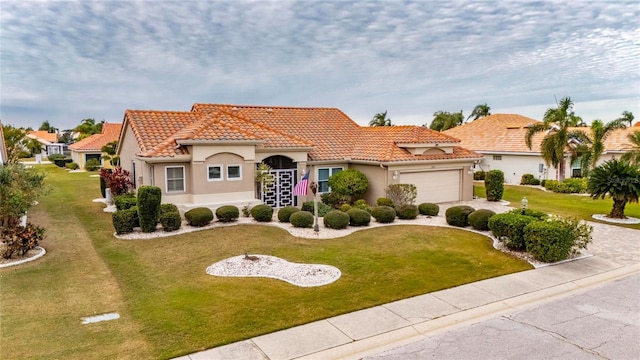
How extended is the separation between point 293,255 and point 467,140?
3234cm

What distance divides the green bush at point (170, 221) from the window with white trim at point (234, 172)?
3670 mm

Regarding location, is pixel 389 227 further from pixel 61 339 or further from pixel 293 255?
pixel 61 339

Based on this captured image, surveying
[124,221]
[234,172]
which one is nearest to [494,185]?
[234,172]

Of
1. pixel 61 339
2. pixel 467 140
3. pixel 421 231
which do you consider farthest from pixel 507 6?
pixel 467 140

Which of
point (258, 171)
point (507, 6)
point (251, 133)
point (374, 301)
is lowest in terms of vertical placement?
point (374, 301)

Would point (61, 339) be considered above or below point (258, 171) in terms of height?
below

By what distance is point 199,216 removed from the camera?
17453mm

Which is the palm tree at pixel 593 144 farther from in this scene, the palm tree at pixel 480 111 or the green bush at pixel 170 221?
the green bush at pixel 170 221

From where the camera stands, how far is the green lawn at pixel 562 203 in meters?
22.3

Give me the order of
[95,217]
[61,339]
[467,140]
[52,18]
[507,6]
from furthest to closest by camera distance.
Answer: [467,140], [95,217], [507,6], [52,18], [61,339]

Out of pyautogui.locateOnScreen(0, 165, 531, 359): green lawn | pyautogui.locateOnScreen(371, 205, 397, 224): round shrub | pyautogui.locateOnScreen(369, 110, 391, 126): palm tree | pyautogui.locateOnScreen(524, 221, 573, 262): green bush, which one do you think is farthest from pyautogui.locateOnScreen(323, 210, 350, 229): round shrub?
pyautogui.locateOnScreen(369, 110, 391, 126): palm tree

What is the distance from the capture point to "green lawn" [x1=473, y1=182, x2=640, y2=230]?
22.3m

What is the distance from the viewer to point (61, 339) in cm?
789

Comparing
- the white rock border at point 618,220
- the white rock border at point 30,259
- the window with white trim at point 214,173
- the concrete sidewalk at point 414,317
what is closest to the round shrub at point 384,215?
the concrete sidewalk at point 414,317
